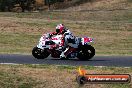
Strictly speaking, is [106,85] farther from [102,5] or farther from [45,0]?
[45,0]

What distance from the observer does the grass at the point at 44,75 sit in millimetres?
15617

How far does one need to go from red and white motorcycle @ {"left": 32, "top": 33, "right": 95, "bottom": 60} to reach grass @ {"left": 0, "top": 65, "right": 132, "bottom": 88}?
3271 millimetres

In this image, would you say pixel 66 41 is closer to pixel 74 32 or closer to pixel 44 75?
pixel 44 75

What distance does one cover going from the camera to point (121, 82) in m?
15.5

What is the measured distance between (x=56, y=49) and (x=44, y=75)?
5474 millimetres

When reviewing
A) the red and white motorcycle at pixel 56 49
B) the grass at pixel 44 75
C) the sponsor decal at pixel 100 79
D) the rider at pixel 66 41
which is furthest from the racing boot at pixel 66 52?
the sponsor decal at pixel 100 79

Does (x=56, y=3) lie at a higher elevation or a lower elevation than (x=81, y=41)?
lower

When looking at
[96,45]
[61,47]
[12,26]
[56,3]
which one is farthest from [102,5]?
[61,47]

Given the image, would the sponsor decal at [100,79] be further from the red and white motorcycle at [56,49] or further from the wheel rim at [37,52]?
the wheel rim at [37,52]

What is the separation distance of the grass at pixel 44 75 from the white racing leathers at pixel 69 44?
132 inches

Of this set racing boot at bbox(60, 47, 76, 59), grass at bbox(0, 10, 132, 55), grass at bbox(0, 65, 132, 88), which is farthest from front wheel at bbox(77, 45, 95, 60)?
grass at bbox(0, 10, 132, 55)

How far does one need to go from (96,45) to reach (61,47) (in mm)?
14199

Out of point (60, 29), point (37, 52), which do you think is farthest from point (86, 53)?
point (37, 52)

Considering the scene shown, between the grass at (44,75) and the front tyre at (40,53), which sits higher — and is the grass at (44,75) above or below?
above
